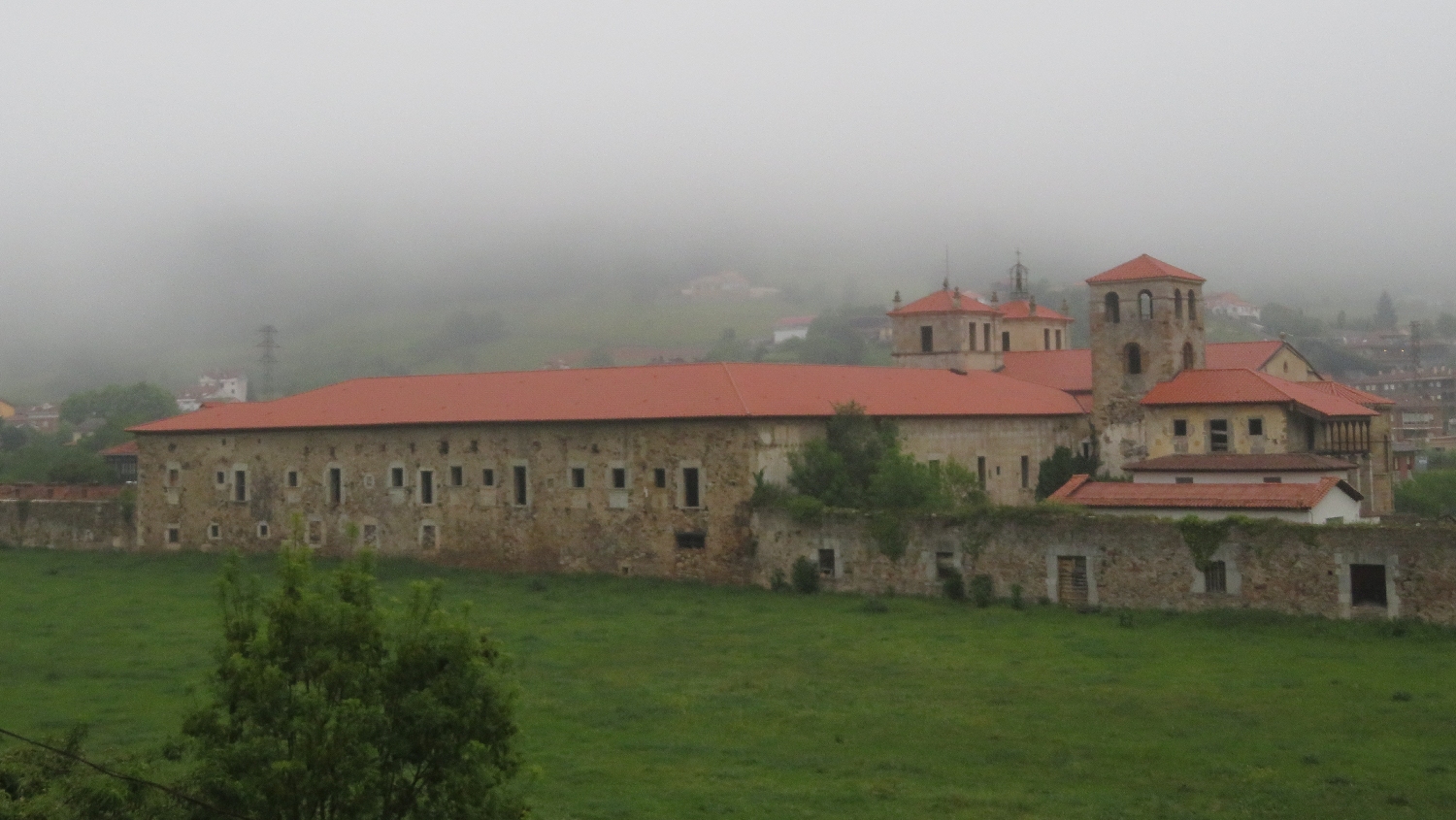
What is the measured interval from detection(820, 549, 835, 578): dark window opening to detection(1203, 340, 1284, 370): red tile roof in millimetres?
27349

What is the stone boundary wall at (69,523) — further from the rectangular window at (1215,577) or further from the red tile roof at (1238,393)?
the rectangular window at (1215,577)

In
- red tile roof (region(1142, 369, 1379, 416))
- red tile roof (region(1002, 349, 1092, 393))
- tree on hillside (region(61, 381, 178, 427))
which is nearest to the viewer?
red tile roof (region(1142, 369, 1379, 416))

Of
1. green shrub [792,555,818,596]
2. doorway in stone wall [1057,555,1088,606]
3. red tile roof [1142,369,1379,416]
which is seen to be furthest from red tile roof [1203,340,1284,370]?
doorway in stone wall [1057,555,1088,606]

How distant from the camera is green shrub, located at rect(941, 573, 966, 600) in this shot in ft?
117

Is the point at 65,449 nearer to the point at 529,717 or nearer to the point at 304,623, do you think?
the point at 529,717

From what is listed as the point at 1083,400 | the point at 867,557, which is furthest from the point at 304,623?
the point at 1083,400

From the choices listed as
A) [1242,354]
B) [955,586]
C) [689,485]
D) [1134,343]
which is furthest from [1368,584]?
[1242,354]

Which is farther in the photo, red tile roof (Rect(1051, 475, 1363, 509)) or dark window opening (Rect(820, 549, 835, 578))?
dark window opening (Rect(820, 549, 835, 578))

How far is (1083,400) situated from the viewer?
57031mm

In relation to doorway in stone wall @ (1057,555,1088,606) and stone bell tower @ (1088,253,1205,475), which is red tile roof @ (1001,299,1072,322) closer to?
stone bell tower @ (1088,253,1205,475)

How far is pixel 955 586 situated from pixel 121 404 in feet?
400

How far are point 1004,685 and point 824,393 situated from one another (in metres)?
19.8

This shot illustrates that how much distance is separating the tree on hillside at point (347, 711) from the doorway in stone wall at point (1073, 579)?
68.1ft

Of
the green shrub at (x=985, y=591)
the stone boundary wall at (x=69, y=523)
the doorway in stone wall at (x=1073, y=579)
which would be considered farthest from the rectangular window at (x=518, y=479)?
the stone boundary wall at (x=69, y=523)
